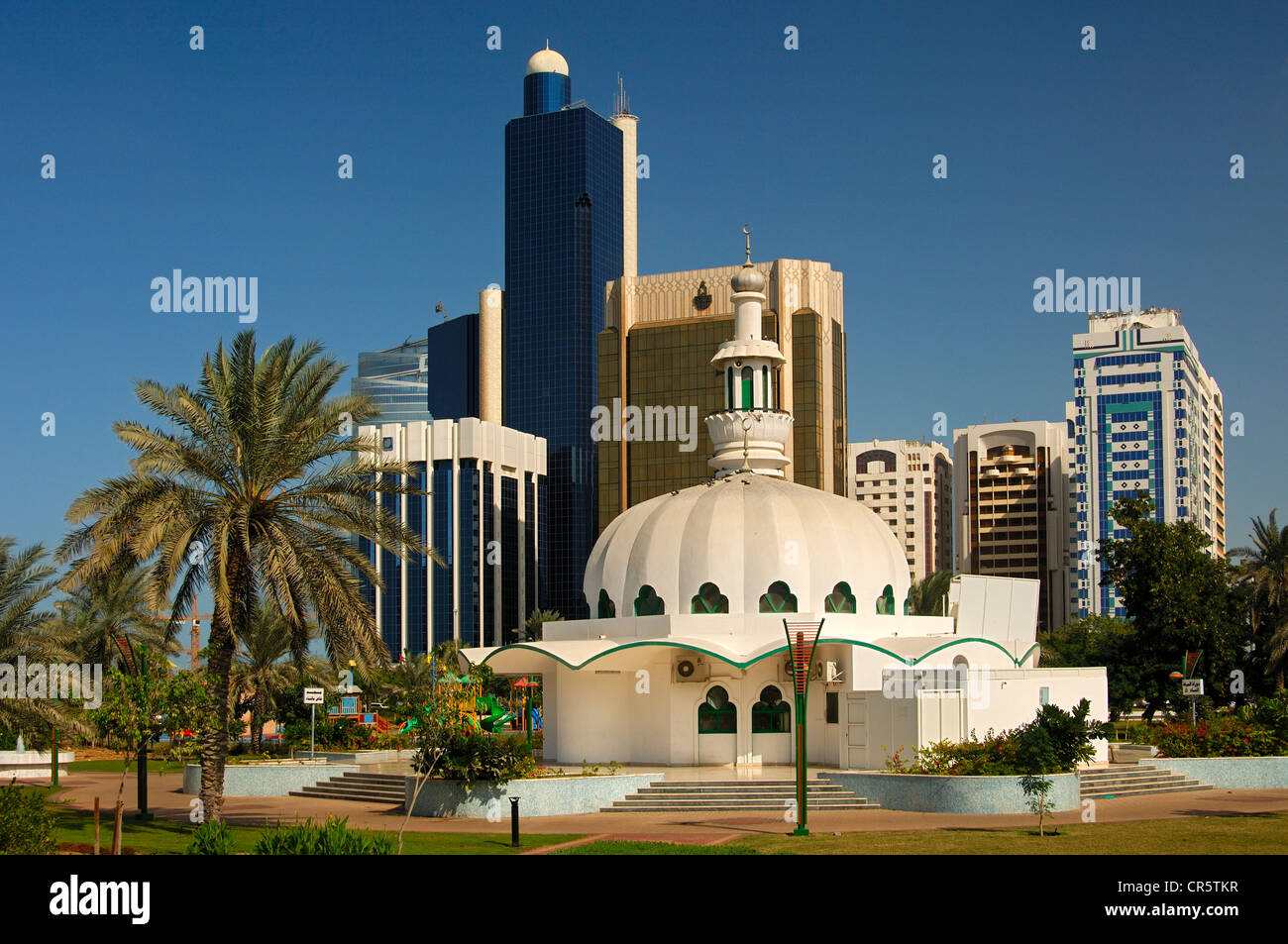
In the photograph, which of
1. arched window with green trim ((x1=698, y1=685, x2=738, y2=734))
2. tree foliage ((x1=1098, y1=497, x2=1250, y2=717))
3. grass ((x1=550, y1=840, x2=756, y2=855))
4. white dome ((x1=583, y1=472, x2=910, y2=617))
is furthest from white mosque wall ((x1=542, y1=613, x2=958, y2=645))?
tree foliage ((x1=1098, y1=497, x2=1250, y2=717))

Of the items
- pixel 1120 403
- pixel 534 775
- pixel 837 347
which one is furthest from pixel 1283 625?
pixel 1120 403

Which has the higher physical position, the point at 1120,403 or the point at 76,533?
the point at 1120,403

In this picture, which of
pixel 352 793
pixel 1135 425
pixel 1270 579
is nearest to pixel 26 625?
pixel 352 793

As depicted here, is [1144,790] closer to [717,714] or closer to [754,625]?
[754,625]

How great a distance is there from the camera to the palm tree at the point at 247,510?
75.0 ft

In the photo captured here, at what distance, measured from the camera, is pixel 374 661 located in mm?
23766

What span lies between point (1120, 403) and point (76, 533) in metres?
112

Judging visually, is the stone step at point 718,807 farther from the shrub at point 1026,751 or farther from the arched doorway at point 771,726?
the arched doorway at point 771,726

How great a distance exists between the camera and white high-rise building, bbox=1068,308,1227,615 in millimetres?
119750

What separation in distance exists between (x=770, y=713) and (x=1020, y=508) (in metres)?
107

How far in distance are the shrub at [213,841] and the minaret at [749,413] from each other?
70.7 feet

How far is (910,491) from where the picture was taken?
151250 millimetres
